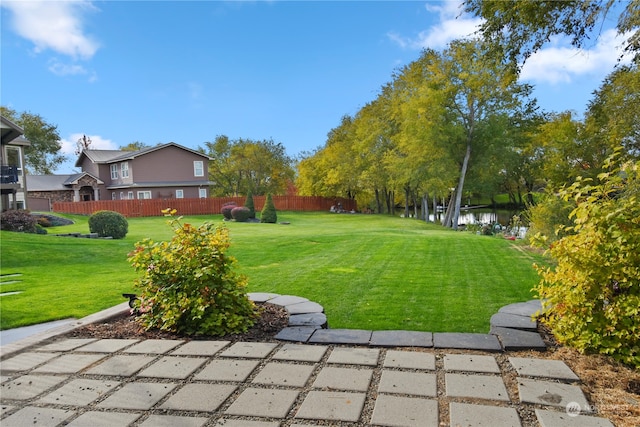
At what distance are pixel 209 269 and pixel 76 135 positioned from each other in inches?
2039

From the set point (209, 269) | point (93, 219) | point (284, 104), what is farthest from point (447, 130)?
point (209, 269)

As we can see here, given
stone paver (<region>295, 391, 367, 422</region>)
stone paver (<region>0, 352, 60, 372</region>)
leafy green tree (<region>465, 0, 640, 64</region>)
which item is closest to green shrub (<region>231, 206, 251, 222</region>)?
leafy green tree (<region>465, 0, 640, 64</region>)

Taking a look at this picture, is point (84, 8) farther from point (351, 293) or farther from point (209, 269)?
point (351, 293)

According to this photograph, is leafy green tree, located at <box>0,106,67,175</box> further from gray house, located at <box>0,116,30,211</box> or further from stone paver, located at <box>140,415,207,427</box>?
stone paver, located at <box>140,415,207,427</box>

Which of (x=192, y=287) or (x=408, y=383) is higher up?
(x=192, y=287)

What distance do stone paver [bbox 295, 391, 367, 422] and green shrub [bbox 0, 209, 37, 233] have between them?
17.5 meters

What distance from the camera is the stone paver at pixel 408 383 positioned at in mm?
2369

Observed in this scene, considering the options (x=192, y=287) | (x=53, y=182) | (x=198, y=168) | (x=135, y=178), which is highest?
(x=198, y=168)

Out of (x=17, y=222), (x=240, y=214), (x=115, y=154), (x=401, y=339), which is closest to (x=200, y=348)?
(x=401, y=339)

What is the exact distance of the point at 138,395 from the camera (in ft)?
7.86

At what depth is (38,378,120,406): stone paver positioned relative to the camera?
7.73ft

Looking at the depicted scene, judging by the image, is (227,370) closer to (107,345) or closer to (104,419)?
(104,419)

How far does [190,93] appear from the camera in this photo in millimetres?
15156

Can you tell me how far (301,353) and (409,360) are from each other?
80cm
